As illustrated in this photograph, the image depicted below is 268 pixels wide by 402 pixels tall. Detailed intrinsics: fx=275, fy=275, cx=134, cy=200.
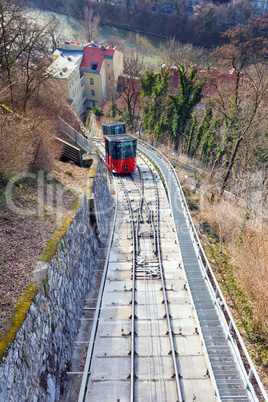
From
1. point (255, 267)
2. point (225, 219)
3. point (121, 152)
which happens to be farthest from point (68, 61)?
point (255, 267)

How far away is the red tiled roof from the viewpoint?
45.0 m

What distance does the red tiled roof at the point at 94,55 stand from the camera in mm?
45031

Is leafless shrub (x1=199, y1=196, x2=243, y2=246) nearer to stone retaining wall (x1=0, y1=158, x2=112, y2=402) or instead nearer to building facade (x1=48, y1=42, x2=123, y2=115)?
stone retaining wall (x1=0, y1=158, x2=112, y2=402)

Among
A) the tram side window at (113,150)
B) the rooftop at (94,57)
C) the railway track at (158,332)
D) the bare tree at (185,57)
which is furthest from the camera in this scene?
the rooftop at (94,57)

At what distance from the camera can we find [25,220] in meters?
9.39

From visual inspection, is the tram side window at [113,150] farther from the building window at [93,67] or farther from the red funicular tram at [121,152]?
the building window at [93,67]

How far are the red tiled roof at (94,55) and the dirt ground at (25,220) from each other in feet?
122

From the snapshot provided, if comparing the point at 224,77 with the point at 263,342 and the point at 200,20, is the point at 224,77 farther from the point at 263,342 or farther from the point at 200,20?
the point at 263,342

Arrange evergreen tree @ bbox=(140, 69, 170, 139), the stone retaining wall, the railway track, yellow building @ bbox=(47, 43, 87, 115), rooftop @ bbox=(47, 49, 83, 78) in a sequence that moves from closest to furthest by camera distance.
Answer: the stone retaining wall, the railway track, evergreen tree @ bbox=(140, 69, 170, 139), yellow building @ bbox=(47, 43, 87, 115), rooftop @ bbox=(47, 49, 83, 78)

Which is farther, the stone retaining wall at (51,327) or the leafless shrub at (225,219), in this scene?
the leafless shrub at (225,219)

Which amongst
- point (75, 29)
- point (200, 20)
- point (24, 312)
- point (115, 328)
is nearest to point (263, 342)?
point (115, 328)

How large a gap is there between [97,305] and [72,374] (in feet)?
7.64

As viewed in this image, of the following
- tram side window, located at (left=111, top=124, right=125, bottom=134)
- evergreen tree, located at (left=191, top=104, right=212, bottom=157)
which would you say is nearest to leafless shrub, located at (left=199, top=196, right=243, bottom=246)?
tram side window, located at (left=111, top=124, right=125, bottom=134)

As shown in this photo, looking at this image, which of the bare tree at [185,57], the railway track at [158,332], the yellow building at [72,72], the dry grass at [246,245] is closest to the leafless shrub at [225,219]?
the dry grass at [246,245]
